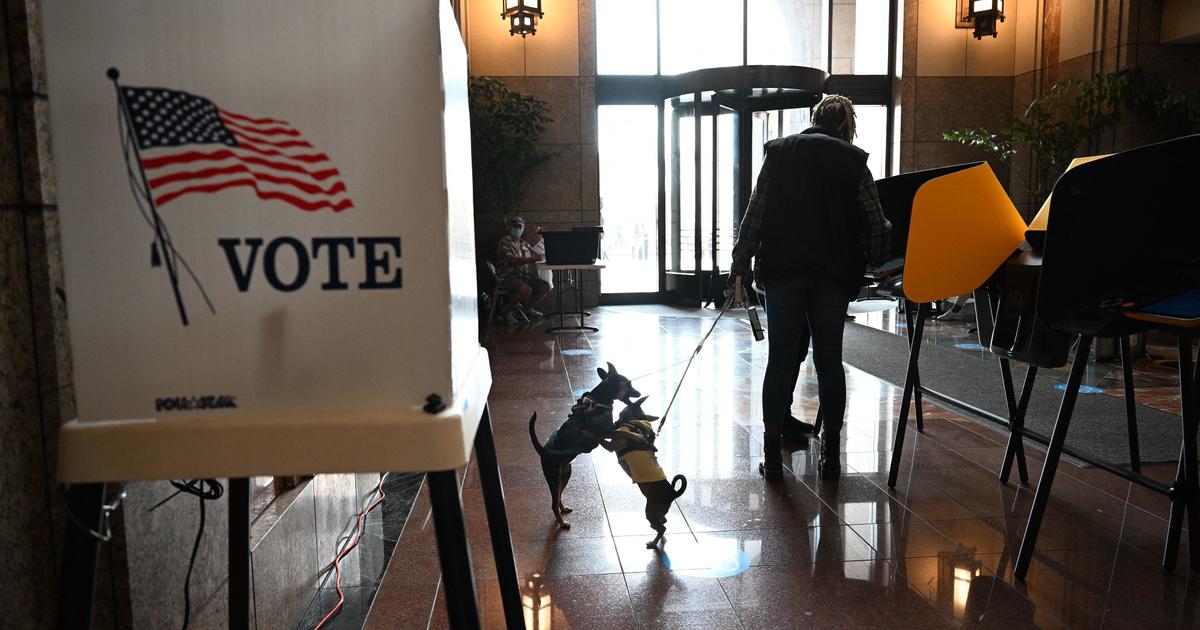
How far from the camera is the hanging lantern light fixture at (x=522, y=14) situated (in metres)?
8.59

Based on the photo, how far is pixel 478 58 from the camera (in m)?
9.67

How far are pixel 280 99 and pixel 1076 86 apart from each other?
9.66 m

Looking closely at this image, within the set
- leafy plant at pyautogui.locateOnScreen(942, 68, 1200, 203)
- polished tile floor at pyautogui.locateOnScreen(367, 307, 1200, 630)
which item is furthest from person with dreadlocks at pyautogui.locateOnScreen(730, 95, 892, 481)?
leafy plant at pyautogui.locateOnScreen(942, 68, 1200, 203)

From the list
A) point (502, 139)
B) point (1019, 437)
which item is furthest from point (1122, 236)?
point (502, 139)

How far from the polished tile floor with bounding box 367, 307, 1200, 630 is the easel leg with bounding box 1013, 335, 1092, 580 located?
0.07 metres

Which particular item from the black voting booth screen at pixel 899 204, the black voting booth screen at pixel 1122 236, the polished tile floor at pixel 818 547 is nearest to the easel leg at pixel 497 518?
the polished tile floor at pixel 818 547

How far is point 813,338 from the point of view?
3.25 metres

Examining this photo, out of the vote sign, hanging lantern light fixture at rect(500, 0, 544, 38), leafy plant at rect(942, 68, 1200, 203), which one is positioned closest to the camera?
the vote sign

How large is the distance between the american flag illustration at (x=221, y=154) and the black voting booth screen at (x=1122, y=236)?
74.5 inches

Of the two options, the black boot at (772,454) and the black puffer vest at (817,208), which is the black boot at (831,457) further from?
the black puffer vest at (817,208)

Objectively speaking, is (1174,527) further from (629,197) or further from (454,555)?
(629,197)

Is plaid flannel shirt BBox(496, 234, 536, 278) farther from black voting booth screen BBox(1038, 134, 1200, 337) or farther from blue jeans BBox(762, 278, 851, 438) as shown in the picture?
black voting booth screen BBox(1038, 134, 1200, 337)

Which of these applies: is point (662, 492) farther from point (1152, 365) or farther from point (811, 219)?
point (1152, 365)

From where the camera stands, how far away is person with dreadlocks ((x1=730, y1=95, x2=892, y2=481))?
3.08 metres
